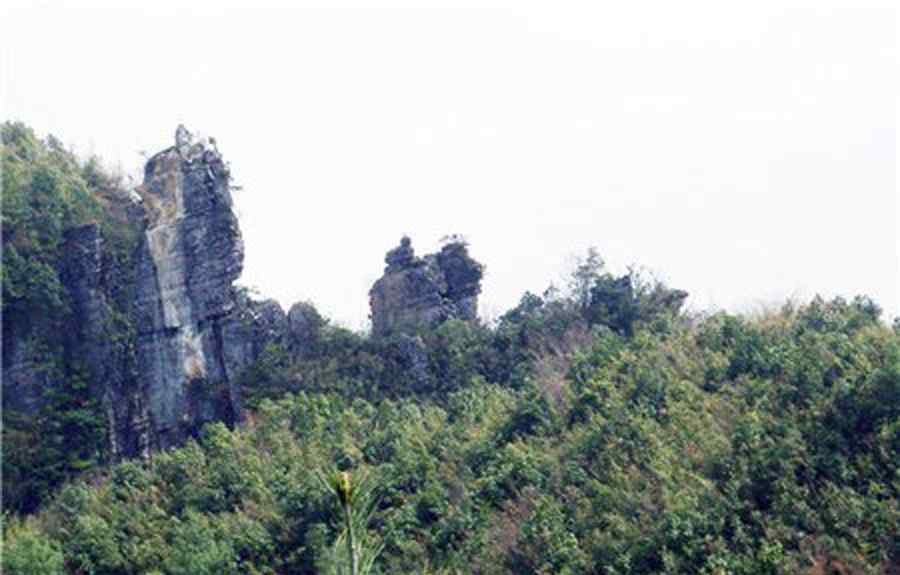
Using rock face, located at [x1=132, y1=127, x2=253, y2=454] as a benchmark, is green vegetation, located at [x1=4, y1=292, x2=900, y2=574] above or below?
below

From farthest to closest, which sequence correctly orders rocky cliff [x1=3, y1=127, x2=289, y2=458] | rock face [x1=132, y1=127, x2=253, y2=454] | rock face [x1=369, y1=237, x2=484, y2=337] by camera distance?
rock face [x1=369, y1=237, x2=484, y2=337] → rock face [x1=132, y1=127, x2=253, y2=454] → rocky cliff [x1=3, y1=127, x2=289, y2=458]

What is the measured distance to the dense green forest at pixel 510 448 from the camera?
18297 millimetres

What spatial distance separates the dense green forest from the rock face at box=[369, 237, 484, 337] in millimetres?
1055

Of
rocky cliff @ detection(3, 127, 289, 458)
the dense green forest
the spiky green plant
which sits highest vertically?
rocky cliff @ detection(3, 127, 289, 458)

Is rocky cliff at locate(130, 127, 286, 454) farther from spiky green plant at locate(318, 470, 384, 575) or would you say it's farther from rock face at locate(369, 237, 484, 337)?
spiky green plant at locate(318, 470, 384, 575)

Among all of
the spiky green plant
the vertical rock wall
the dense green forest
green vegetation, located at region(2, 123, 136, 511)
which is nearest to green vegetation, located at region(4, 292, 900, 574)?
the dense green forest

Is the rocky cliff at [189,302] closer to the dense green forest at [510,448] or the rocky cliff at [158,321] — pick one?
the rocky cliff at [158,321]

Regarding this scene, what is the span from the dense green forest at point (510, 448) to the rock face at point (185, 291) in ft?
2.80

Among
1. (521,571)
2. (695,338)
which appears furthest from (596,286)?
(521,571)

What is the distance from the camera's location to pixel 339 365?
2872 centimetres

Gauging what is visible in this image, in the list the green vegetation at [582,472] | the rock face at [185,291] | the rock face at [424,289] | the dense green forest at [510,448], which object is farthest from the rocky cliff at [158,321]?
the rock face at [424,289]

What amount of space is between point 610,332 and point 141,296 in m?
9.96

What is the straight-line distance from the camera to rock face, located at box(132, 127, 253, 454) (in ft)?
93.3

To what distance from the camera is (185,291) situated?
29.1 m
